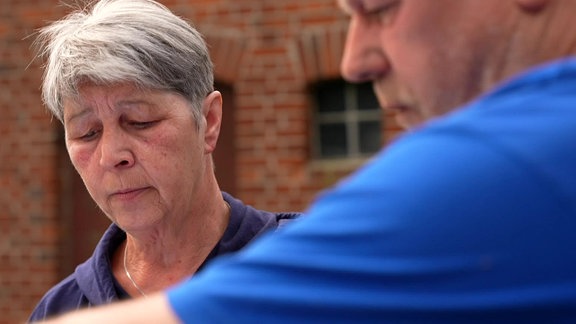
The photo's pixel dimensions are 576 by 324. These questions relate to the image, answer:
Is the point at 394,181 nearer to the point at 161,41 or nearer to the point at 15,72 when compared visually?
the point at 161,41

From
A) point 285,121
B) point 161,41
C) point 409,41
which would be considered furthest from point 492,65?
point 285,121

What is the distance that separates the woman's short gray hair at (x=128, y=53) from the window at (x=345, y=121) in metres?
4.16

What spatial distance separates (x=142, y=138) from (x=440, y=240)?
1.50 meters

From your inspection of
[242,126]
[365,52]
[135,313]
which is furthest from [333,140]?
[135,313]

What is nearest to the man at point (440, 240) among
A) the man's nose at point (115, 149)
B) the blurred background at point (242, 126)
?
the man's nose at point (115, 149)

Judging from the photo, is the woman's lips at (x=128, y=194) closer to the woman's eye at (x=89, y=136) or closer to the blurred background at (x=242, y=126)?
the woman's eye at (x=89, y=136)

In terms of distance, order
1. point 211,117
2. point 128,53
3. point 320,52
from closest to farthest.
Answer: point 128,53
point 211,117
point 320,52

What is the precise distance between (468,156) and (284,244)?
17cm

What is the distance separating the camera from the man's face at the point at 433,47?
1011 mm

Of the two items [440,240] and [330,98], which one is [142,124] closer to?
[440,240]

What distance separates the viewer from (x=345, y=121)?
21.7 feet

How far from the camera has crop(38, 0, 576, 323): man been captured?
834mm

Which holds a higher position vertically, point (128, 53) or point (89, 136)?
point (128, 53)

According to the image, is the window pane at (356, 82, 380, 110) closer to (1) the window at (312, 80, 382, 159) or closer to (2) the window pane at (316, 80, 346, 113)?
(1) the window at (312, 80, 382, 159)
